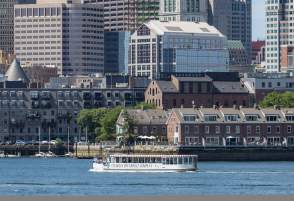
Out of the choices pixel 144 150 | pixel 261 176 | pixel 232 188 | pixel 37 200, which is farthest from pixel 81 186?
pixel 144 150

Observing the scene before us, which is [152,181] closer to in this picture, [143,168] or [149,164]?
[143,168]

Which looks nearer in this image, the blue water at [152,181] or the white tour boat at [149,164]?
the blue water at [152,181]

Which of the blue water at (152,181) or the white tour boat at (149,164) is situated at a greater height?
the white tour boat at (149,164)

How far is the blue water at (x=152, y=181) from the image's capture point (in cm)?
11381

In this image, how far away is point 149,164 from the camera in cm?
15150

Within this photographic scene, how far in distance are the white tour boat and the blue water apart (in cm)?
164

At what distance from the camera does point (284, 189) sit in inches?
4611

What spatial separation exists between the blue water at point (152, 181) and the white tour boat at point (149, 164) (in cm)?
164

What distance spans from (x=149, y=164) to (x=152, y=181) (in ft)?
71.4

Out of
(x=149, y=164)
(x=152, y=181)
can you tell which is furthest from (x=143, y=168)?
(x=152, y=181)

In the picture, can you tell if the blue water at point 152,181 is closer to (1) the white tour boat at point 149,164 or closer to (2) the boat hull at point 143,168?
(2) the boat hull at point 143,168

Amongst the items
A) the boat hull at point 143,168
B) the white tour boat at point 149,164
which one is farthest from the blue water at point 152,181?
the white tour boat at point 149,164

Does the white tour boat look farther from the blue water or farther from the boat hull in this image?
the blue water

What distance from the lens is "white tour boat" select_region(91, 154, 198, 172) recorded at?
15012 centimetres
